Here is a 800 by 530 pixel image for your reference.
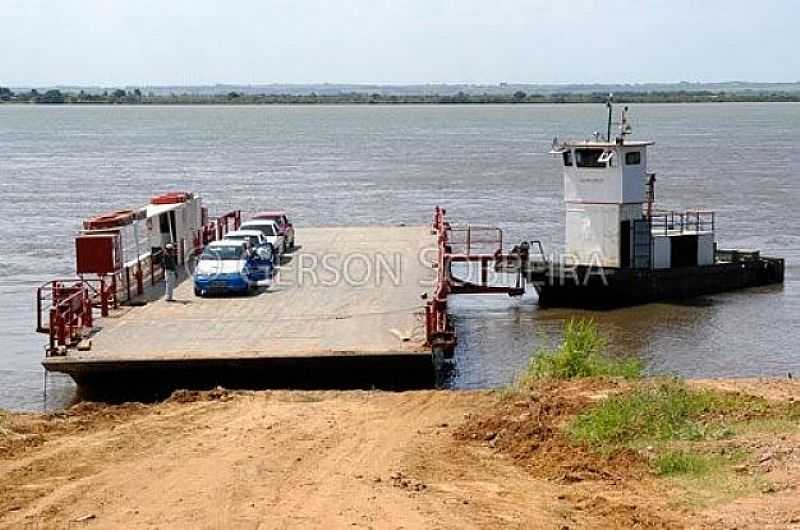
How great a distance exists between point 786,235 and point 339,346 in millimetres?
34755

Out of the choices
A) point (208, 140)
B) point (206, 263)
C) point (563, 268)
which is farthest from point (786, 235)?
point (208, 140)

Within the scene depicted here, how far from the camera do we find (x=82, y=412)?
18.7 metres

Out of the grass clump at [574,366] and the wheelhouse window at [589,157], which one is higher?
the wheelhouse window at [589,157]

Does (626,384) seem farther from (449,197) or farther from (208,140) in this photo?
(208,140)

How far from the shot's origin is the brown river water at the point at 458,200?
30.0 m

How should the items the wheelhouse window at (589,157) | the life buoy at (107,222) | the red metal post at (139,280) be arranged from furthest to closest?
the wheelhouse window at (589,157)
the life buoy at (107,222)
the red metal post at (139,280)

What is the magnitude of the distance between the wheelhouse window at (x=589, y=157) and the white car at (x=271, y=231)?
29.0 feet

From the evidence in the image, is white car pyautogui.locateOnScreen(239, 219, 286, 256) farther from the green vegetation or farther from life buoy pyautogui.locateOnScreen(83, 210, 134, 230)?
the green vegetation

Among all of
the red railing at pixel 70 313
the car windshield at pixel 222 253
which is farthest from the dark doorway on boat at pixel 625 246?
the red railing at pixel 70 313

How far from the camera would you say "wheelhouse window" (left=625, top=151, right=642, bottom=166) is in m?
35.2

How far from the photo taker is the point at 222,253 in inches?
1163

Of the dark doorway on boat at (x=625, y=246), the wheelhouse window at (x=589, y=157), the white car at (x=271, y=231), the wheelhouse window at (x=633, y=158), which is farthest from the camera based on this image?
the dark doorway on boat at (x=625, y=246)

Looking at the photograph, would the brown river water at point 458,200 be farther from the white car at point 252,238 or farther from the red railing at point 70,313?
the white car at point 252,238

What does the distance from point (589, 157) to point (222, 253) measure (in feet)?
38.3
